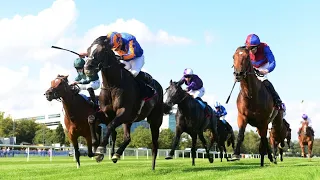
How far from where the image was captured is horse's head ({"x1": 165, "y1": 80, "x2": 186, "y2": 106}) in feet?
46.0

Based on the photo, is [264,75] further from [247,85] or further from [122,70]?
[122,70]

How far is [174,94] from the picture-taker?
556 inches

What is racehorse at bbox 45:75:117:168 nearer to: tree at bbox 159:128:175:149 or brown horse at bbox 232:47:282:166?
brown horse at bbox 232:47:282:166

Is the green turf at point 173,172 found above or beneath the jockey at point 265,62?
beneath

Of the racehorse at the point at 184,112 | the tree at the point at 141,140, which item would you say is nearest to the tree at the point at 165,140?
the tree at the point at 141,140

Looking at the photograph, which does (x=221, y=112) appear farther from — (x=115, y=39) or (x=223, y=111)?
(x=115, y=39)

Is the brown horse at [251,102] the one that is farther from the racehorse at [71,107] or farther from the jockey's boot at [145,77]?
the racehorse at [71,107]

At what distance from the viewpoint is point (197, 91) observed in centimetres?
1645

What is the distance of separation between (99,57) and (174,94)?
562 cm

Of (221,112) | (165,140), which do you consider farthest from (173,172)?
(165,140)

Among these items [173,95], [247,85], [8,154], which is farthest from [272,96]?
[8,154]

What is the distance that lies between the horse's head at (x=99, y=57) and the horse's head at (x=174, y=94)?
4.87m

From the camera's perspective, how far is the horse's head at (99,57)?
863 centimetres

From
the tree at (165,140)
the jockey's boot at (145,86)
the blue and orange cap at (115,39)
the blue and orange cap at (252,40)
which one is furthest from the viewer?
the tree at (165,140)
